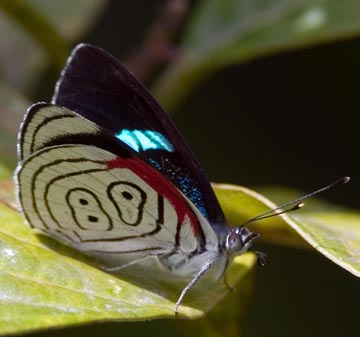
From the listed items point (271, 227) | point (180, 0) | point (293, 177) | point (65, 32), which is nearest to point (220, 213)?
point (271, 227)

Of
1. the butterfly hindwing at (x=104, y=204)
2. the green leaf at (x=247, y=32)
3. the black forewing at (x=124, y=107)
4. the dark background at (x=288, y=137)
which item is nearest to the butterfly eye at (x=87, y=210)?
the butterfly hindwing at (x=104, y=204)

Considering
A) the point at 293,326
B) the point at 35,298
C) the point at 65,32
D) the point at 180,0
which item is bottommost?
the point at 293,326

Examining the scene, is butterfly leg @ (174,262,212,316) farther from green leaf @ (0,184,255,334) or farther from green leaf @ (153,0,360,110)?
green leaf @ (153,0,360,110)

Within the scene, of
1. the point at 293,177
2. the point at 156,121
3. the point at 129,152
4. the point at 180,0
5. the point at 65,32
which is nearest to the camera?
the point at 129,152

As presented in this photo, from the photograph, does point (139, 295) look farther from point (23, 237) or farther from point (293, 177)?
point (293, 177)

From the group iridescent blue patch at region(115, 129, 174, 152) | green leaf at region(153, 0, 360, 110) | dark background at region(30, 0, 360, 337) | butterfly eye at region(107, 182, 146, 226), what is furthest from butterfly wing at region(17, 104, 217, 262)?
dark background at region(30, 0, 360, 337)

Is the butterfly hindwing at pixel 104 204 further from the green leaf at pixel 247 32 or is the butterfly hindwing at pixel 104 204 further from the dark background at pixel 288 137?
the dark background at pixel 288 137
